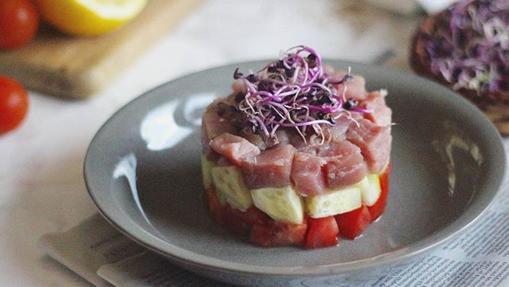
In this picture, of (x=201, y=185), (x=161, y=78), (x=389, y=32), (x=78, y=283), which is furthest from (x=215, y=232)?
(x=389, y=32)

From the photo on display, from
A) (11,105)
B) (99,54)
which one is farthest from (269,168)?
(99,54)

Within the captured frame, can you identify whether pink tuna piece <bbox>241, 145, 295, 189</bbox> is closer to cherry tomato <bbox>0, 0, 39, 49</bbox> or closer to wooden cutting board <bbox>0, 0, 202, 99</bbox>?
wooden cutting board <bbox>0, 0, 202, 99</bbox>

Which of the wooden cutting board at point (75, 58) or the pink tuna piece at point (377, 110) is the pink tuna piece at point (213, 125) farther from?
the wooden cutting board at point (75, 58)

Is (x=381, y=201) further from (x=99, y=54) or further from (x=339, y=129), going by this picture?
(x=99, y=54)

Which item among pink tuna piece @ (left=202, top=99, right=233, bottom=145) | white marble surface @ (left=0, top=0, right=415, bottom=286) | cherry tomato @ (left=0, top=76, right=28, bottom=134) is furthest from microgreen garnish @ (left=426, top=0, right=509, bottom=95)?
cherry tomato @ (left=0, top=76, right=28, bottom=134)

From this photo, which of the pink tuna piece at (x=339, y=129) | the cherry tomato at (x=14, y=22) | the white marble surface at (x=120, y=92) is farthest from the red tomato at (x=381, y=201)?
the cherry tomato at (x=14, y=22)
